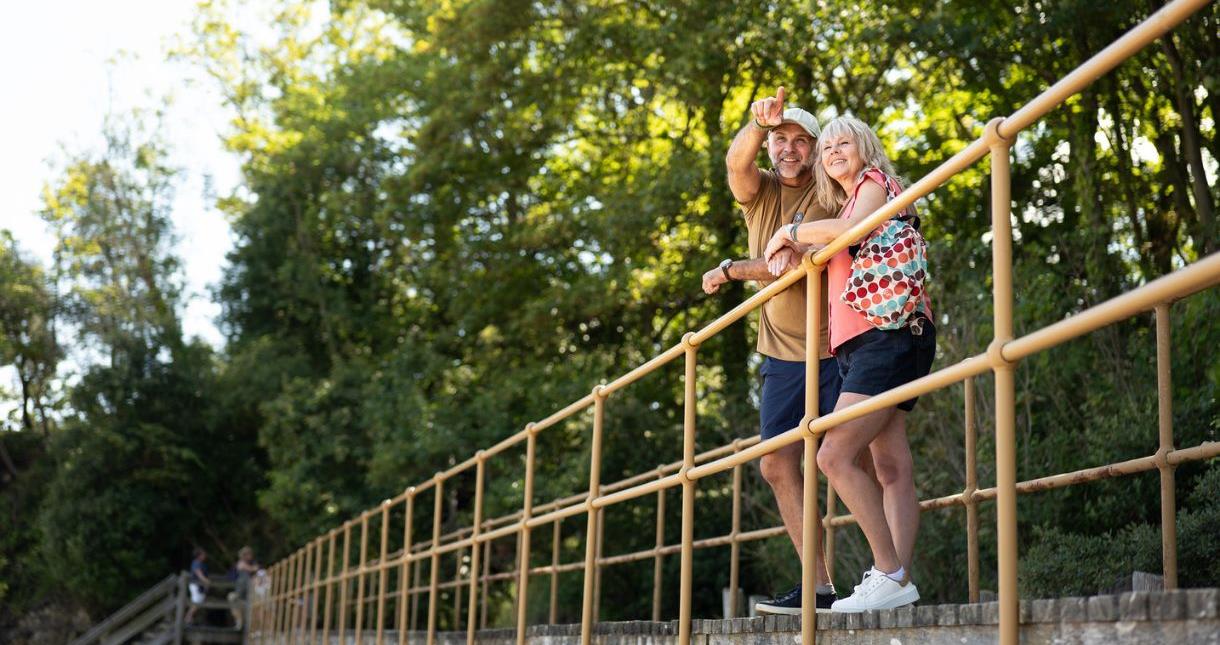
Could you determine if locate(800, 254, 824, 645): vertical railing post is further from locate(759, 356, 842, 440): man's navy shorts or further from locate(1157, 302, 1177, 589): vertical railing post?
locate(1157, 302, 1177, 589): vertical railing post

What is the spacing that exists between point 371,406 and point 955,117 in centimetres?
993

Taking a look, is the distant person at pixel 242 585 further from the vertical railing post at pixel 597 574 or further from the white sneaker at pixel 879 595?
the white sneaker at pixel 879 595

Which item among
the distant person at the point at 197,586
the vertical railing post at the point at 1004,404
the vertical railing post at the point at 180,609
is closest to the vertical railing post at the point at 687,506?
the vertical railing post at the point at 1004,404

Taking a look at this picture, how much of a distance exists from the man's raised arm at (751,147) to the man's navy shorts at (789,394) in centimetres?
59

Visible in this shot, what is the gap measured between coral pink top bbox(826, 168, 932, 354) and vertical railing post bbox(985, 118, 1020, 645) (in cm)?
101

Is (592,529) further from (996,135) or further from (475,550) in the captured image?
(996,135)

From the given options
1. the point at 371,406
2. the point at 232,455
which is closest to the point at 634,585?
the point at 371,406

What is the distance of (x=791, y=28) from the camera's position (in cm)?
1562

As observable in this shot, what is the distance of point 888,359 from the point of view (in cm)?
383

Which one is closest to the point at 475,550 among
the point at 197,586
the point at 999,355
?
the point at 999,355

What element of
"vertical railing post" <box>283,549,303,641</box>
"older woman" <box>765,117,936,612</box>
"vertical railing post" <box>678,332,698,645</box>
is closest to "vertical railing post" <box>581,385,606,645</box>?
"vertical railing post" <box>678,332,698,645</box>

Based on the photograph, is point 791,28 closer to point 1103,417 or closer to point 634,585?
point 634,585

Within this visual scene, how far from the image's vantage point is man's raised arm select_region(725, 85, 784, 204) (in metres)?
4.42

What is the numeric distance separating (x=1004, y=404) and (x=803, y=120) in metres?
2.02
